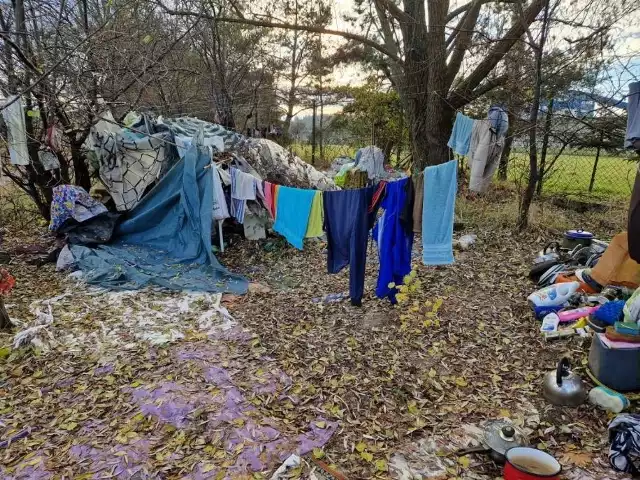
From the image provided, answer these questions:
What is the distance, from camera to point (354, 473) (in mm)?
2375

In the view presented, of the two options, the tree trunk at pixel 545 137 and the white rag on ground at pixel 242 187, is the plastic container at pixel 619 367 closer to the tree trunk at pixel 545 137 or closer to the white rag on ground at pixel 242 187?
the tree trunk at pixel 545 137

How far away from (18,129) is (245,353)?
13.7ft

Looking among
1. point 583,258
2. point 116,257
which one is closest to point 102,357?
point 116,257

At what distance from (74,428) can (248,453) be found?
123cm

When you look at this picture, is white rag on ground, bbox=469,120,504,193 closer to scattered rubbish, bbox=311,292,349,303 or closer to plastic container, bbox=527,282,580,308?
plastic container, bbox=527,282,580,308

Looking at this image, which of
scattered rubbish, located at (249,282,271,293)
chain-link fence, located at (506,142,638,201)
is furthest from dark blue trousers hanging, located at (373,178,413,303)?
chain-link fence, located at (506,142,638,201)

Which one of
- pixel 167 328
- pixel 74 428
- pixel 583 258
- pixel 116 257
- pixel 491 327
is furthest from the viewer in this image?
pixel 116 257

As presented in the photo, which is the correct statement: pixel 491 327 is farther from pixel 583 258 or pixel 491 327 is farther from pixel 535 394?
pixel 583 258

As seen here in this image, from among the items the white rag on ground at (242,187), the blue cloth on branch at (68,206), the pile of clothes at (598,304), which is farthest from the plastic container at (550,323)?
the blue cloth on branch at (68,206)

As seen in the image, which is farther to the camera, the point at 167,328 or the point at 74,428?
the point at 167,328

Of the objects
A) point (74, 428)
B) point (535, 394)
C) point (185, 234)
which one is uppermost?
point (185, 234)

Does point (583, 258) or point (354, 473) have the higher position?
point (583, 258)

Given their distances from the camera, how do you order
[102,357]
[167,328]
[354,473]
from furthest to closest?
[167,328] → [102,357] → [354,473]

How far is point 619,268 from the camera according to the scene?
3662 millimetres
